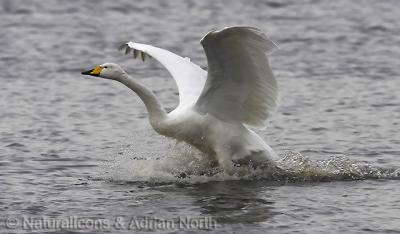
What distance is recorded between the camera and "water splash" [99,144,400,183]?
13195 mm

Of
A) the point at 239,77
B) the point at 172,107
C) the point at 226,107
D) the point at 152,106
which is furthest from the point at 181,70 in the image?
the point at 172,107

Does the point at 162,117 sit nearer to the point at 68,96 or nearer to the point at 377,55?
the point at 68,96

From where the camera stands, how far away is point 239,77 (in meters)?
12.7

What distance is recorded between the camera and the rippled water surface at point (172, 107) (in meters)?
11.8

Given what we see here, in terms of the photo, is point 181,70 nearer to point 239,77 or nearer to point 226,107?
point 226,107

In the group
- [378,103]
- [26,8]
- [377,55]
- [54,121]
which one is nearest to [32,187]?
[54,121]

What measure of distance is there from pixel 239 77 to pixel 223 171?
1.22m

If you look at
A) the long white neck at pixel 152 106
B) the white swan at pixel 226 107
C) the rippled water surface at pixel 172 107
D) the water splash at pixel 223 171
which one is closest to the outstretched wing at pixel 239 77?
the white swan at pixel 226 107

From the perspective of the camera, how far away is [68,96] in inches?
709

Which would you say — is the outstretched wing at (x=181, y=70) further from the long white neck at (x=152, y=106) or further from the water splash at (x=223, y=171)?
the long white neck at (x=152, y=106)

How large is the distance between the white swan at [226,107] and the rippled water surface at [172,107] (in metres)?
0.33

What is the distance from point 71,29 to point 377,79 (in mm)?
7652

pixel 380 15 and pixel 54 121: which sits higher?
pixel 380 15

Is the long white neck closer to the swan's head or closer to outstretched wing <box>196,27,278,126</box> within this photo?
the swan's head
